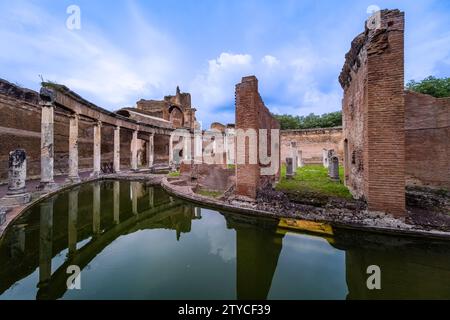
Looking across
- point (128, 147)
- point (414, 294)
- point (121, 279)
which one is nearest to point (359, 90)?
point (414, 294)

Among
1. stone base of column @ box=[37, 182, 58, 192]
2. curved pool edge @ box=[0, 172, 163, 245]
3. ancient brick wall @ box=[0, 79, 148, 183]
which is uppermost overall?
ancient brick wall @ box=[0, 79, 148, 183]

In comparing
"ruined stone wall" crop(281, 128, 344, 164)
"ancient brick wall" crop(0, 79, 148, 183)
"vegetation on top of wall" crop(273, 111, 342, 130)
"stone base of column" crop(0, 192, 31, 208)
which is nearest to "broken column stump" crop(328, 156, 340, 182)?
"stone base of column" crop(0, 192, 31, 208)

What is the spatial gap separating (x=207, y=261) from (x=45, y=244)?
346 cm

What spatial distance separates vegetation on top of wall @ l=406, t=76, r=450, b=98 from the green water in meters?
29.6

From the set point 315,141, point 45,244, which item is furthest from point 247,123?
point 315,141

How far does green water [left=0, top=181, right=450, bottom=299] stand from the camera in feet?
8.99

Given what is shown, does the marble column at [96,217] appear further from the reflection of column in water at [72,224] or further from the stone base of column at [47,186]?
the stone base of column at [47,186]

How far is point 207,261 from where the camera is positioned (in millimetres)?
3605

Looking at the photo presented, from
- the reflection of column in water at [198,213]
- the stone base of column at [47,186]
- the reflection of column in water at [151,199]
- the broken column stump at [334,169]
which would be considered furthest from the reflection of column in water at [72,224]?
the broken column stump at [334,169]

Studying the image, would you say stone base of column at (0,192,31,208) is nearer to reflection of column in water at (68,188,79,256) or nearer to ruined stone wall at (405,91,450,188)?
reflection of column in water at (68,188,79,256)

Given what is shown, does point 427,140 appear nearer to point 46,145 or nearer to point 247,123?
point 247,123

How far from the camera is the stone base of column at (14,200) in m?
6.20
